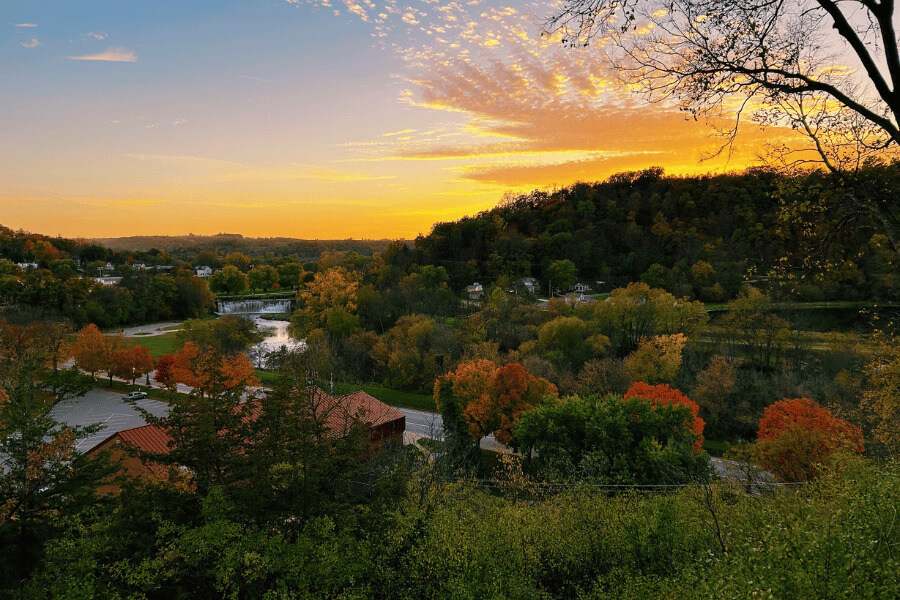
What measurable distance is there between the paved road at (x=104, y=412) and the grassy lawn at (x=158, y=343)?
11081 mm

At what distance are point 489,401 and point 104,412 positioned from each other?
28.4 m

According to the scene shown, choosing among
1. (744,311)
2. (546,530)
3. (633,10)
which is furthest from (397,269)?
(633,10)

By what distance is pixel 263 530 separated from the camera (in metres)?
8.86

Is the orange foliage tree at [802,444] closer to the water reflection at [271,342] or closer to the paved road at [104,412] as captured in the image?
the paved road at [104,412]

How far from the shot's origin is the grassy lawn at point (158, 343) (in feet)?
166

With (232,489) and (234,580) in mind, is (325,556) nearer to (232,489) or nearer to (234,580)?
(234,580)

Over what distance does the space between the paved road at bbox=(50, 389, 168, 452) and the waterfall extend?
55.5 m

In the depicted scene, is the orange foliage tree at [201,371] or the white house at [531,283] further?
the white house at [531,283]

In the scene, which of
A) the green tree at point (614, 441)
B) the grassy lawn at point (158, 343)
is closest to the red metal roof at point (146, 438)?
the green tree at point (614, 441)

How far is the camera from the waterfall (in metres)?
92.8

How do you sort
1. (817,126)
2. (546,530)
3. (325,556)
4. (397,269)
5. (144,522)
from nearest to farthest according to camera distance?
(817,126)
(325,556)
(144,522)
(546,530)
(397,269)

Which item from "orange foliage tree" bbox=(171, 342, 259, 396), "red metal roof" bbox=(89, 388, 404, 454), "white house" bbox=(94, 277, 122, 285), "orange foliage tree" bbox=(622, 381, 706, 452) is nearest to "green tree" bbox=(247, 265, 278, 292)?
"white house" bbox=(94, 277, 122, 285)

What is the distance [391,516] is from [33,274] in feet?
269

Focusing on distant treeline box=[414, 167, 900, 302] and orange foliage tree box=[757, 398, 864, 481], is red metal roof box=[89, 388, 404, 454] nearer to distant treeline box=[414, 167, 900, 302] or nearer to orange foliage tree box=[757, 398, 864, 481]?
orange foliage tree box=[757, 398, 864, 481]
